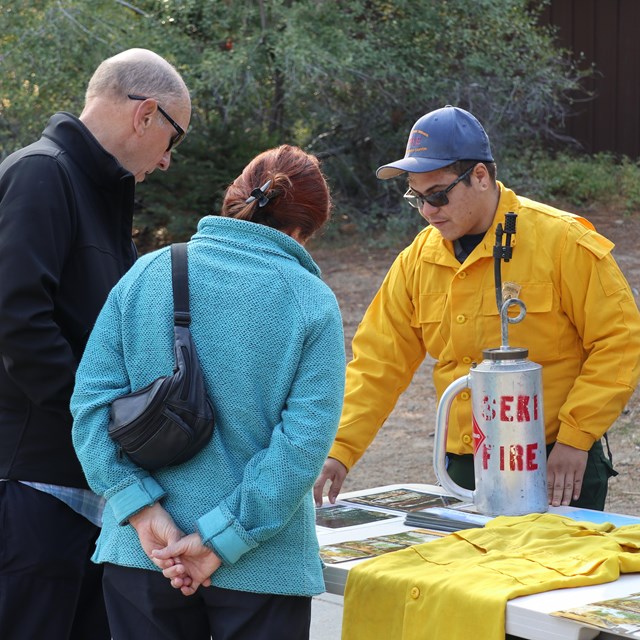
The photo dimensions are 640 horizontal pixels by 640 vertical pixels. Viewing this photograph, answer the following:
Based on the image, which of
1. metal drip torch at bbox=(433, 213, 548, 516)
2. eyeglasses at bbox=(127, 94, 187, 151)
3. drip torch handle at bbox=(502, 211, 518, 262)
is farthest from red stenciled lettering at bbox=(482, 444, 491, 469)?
eyeglasses at bbox=(127, 94, 187, 151)

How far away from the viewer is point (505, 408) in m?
2.62

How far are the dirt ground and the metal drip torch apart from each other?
295cm

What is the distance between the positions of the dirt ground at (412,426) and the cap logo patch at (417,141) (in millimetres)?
3012

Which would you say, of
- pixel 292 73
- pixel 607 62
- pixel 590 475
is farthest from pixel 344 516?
pixel 607 62

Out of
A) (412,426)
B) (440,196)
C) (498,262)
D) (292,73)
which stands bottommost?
(412,426)

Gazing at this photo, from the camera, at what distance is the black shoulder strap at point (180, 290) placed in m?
2.19

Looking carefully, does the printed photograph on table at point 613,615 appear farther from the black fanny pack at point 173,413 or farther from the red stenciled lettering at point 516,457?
the black fanny pack at point 173,413

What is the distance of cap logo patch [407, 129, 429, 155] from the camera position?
3.00 m

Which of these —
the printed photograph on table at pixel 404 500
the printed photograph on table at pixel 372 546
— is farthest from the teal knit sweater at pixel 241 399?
the printed photograph on table at pixel 404 500

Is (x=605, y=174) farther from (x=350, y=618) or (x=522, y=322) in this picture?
(x=350, y=618)

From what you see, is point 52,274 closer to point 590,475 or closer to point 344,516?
point 344,516

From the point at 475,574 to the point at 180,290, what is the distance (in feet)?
2.60

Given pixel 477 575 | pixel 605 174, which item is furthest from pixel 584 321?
pixel 605 174

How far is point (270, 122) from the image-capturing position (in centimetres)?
1204
